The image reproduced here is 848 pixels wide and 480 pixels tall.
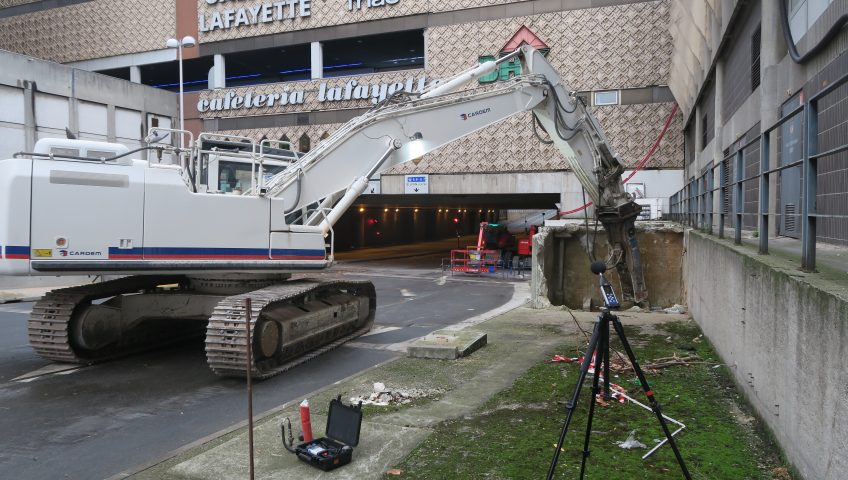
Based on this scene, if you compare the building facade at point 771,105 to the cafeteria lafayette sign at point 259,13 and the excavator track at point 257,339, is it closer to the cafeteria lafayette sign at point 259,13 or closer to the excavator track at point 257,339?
the excavator track at point 257,339

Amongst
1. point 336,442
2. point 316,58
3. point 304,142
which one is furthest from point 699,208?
point 316,58

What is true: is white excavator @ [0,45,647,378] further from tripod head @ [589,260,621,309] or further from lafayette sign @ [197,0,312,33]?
lafayette sign @ [197,0,312,33]

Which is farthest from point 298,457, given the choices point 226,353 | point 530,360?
point 530,360

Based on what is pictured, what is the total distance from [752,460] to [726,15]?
12.7 meters

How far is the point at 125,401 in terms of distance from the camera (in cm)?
753

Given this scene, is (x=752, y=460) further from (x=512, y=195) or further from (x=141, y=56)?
(x=141, y=56)

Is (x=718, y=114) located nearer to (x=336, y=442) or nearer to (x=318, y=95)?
(x=336, y=442)

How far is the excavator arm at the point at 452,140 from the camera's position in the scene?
1016cm

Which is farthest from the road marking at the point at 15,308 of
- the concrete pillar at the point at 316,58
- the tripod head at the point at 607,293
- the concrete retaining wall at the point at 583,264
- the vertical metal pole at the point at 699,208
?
the concrete pillar at the point at 316,58

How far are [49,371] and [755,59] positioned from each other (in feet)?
44.5

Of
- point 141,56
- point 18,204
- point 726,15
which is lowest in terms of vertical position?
point 18,204

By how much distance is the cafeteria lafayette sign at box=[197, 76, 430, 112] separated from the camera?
2883cm

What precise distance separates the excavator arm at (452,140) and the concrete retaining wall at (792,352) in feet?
15.4

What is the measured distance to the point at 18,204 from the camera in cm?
759
